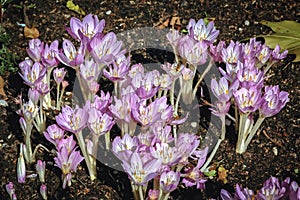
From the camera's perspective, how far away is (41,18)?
3174 millimetres

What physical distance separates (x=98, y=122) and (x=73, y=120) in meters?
0.09

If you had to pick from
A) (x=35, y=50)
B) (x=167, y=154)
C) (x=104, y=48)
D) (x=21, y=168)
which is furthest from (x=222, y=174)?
(x=35, y=50)

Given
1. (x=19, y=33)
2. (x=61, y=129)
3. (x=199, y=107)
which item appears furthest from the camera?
(x=19, y=33)

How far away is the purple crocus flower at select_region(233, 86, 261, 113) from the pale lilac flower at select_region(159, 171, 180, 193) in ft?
1.37

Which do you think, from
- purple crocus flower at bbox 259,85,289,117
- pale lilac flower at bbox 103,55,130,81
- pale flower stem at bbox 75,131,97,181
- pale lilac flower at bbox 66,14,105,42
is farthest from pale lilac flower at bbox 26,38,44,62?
purple crocus flower at bbox 259,85,289,117

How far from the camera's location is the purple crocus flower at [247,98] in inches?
92.8

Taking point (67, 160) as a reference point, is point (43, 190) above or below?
below

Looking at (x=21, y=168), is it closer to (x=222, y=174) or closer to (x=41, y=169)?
(x=41, y=169)

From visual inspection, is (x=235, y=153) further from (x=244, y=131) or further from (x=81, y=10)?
(x=81, y=10)

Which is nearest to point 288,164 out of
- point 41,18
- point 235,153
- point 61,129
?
point 235,153

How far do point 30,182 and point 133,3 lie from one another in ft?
3.97

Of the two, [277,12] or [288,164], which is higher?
[277,12]

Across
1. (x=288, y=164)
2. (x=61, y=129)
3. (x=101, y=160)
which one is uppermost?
(x=61, y=129)

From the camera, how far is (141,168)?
2062 millimetres
